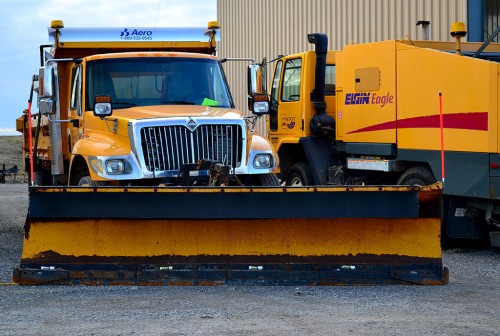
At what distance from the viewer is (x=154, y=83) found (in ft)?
35.1

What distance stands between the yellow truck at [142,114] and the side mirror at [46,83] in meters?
0.01

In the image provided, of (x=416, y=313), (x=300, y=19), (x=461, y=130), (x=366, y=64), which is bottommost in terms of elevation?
(x=416, y=313)

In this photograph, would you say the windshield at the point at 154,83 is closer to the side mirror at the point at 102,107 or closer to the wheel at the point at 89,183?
the side mirror at the point at 102,107

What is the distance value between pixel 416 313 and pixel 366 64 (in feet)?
21.6

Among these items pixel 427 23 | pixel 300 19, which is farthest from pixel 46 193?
pixel 300 19

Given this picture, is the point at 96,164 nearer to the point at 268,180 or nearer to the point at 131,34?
the point at 268,180

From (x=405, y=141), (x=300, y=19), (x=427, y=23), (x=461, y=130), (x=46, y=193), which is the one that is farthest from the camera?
(x=300, y=19)

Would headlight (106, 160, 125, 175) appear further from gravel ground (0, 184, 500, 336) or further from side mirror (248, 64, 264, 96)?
side mirror (248, 64, 264, 96)

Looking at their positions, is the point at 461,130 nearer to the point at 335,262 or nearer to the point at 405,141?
the point at 405,141

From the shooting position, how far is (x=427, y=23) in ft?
55.9

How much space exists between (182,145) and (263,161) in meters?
0.95

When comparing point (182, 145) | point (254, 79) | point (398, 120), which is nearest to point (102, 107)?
point (182, 145)

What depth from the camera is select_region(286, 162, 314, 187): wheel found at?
15.0 metres

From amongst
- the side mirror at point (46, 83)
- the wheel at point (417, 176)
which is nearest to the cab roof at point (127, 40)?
the side mirror at point (46, 83)
